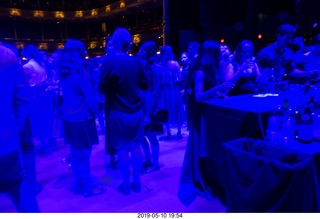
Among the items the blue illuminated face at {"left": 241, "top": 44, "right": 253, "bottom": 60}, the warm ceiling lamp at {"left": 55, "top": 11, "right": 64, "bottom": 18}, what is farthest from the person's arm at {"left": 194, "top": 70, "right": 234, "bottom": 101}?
the warm ceiling lamp at {"left": 55, "top": 11, "right": 64, "bottom": 18}

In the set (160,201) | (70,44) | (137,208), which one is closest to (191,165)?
(160,201)

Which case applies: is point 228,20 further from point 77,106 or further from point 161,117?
point 77,106

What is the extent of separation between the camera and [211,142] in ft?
8.96

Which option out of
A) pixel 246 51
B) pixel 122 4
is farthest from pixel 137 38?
pixel 246 51

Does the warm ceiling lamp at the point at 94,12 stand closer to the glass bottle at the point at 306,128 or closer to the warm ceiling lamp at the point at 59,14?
the warm ceiling lamp at the point at 59,14

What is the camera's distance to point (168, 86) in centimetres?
518

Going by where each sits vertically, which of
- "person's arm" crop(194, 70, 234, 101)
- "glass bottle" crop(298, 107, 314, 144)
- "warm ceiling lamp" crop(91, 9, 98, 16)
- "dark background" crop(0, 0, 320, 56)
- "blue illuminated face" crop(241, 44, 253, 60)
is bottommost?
"glass bottle" crop(298, 107, 314, 144)

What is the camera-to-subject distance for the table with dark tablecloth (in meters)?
2.41

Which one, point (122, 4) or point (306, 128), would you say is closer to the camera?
point (306, 128)

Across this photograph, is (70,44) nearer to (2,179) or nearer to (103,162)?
(2,179)

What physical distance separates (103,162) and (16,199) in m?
2.13

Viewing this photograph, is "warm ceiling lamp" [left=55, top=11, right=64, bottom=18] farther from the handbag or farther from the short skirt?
the short skirt

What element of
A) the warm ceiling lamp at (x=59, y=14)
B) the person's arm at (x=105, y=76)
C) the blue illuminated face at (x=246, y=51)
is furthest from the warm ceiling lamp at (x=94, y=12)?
the person's arm at (x=105, y=76)

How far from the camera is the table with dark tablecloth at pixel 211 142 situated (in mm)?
2406
